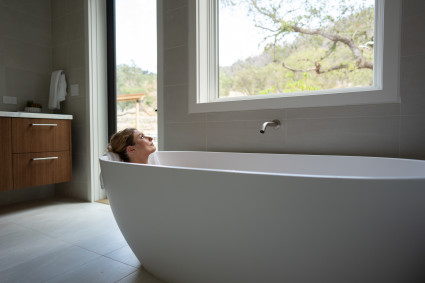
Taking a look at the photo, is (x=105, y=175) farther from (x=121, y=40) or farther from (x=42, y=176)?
(x=121, y=40)

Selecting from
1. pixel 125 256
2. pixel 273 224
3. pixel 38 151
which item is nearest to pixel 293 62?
pixel 273 224

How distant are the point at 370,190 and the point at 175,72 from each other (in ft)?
6.24

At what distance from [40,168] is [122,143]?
4.43ft

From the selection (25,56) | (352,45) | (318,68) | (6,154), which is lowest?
(6,154)

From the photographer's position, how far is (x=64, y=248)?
173 cm

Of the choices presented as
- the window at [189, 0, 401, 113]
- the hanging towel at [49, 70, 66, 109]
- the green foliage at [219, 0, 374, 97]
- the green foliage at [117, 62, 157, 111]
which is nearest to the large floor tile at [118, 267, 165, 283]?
the window at [189, 0, 401, 113]

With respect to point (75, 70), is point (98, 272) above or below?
below

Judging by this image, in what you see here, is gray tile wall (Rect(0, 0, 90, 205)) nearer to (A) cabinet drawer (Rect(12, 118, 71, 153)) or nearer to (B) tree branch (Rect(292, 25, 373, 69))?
(A) cabinet drawer (Rect(12, 118, 71, 153))

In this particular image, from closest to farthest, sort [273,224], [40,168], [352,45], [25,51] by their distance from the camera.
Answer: [273,224] < [352,45] < [40,168] < [25,51]

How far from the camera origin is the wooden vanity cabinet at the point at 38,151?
2363mm

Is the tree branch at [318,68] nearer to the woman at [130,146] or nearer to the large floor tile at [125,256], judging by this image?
the woman at [130,146]

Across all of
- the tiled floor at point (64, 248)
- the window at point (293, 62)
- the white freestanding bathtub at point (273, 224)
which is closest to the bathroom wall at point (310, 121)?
the window at point (293, 62)

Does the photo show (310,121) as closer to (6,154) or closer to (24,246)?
(24,246)

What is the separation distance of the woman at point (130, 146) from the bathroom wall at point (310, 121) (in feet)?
1.94
